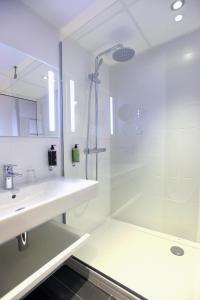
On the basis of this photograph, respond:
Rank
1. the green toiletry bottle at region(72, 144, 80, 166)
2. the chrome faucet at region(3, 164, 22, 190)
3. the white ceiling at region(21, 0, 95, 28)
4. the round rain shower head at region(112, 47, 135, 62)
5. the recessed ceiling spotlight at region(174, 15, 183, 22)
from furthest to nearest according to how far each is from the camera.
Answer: the round rain shower head at region(112, 47, 135, 62) → the green toiletry bottle at region(72, 144, 80, 166) → the recessed ceiling spotlight at region(174, 15, 183, 22) → the white ceiling at region(21, 0, 95, 28) → the chrome faucet at region(3, 164, 22, 190)

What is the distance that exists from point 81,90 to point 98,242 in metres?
1.58

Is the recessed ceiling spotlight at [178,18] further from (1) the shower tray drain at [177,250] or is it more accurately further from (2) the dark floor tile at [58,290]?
(2) the dark floor tile at [58,290]

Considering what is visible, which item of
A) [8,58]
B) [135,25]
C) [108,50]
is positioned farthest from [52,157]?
[135,25]

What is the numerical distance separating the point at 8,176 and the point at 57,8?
4.28ft

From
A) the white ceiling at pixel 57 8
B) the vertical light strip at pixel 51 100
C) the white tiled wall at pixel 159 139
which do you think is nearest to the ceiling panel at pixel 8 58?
the vertical light strip at pixel 51 100

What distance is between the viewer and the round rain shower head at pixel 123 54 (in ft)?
5.67

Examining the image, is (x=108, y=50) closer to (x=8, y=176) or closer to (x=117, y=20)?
(x=117, y=20)

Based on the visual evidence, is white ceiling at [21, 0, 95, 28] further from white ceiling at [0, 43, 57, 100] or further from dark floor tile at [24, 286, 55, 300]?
dark floor tile at [24, 286, 55, 300]

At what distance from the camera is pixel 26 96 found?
50.3 inches

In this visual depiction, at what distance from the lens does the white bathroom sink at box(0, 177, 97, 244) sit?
0.69 meters

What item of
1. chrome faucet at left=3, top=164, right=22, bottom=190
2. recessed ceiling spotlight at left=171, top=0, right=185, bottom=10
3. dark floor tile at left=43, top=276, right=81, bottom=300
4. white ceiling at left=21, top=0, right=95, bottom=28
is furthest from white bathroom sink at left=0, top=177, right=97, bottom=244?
recessed ceiling spotlight at left=171, top=0, right=185, bottom=10

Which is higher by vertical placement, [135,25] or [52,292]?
[135,25]

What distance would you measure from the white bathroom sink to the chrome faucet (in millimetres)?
62

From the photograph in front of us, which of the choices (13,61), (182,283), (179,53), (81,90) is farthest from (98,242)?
(179,53)
